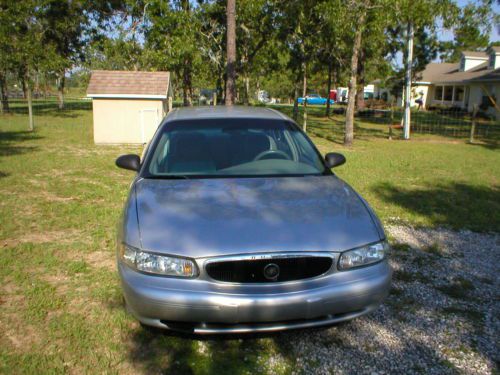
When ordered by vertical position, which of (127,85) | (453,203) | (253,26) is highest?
(253,26)

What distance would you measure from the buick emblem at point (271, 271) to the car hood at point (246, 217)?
10 cm

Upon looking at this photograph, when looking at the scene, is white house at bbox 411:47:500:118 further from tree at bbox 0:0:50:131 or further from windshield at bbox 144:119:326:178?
windshield at bbox 144:119:326:178

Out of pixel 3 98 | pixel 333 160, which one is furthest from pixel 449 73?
pixel 333 160

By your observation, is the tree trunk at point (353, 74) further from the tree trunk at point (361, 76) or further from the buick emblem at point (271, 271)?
the tree trunk at point (361, 76)

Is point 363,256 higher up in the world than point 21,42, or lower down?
lower down

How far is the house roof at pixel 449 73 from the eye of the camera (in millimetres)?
35709

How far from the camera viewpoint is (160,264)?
2727 mm

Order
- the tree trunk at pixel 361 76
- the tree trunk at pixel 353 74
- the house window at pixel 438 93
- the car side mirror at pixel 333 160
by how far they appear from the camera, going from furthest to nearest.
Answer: the house window at pixel 438 93, the tree trunk at pixel 361 76, the tree trunk at pixel 353 74, the car side mirror at pixel 333 160

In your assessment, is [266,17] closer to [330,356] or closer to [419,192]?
[419,192]

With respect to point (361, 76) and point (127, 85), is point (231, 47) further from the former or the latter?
point (361, 76)

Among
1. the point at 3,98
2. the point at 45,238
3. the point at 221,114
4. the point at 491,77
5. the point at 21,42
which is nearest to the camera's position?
the point at 221,114

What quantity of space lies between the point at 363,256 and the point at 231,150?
5.57ft

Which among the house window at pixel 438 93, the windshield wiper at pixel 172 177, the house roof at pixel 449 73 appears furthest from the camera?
the house window at pixel 438 93

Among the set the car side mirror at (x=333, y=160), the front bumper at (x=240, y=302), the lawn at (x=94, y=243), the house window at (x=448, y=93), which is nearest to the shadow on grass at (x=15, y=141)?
the lawn at (x=94, y=243)
